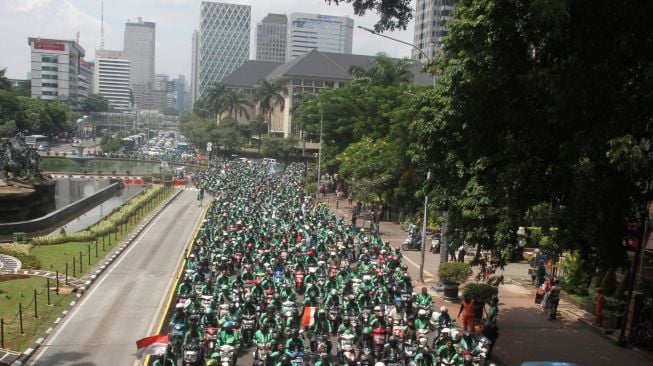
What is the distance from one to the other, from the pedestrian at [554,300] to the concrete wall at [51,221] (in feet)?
93.3

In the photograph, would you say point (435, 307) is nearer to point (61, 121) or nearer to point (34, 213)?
point (34, 213)

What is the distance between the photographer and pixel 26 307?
1930 centimetres

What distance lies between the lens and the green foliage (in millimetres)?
22812

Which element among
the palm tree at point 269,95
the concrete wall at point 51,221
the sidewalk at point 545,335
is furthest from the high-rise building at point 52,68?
the sidewalk at point 545,335

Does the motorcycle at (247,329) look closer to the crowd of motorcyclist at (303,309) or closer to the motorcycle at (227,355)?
the crowd of motorcyclist at (303,309)

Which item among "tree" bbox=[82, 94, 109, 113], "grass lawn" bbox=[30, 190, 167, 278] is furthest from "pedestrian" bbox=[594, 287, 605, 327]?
"tree" bbox=[82, 94, 109, 113]

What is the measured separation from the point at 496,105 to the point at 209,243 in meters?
15.3

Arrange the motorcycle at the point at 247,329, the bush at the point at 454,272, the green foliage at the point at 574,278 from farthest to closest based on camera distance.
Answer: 1. the green foliage at the point at 574,278
2. the bush at the point at 454,272
3. the motorcycle at the point at 247,329

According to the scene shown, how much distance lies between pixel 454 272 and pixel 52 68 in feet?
514

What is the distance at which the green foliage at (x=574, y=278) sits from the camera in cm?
2281

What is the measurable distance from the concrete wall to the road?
8.37 meters

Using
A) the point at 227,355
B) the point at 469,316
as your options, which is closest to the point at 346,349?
the point at 227,355

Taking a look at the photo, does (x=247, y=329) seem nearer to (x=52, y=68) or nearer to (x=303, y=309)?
(x=303, y=309)

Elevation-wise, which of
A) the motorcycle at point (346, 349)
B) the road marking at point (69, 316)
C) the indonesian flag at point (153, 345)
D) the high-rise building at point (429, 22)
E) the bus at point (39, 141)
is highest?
the high-rise building at point (429, 22)
